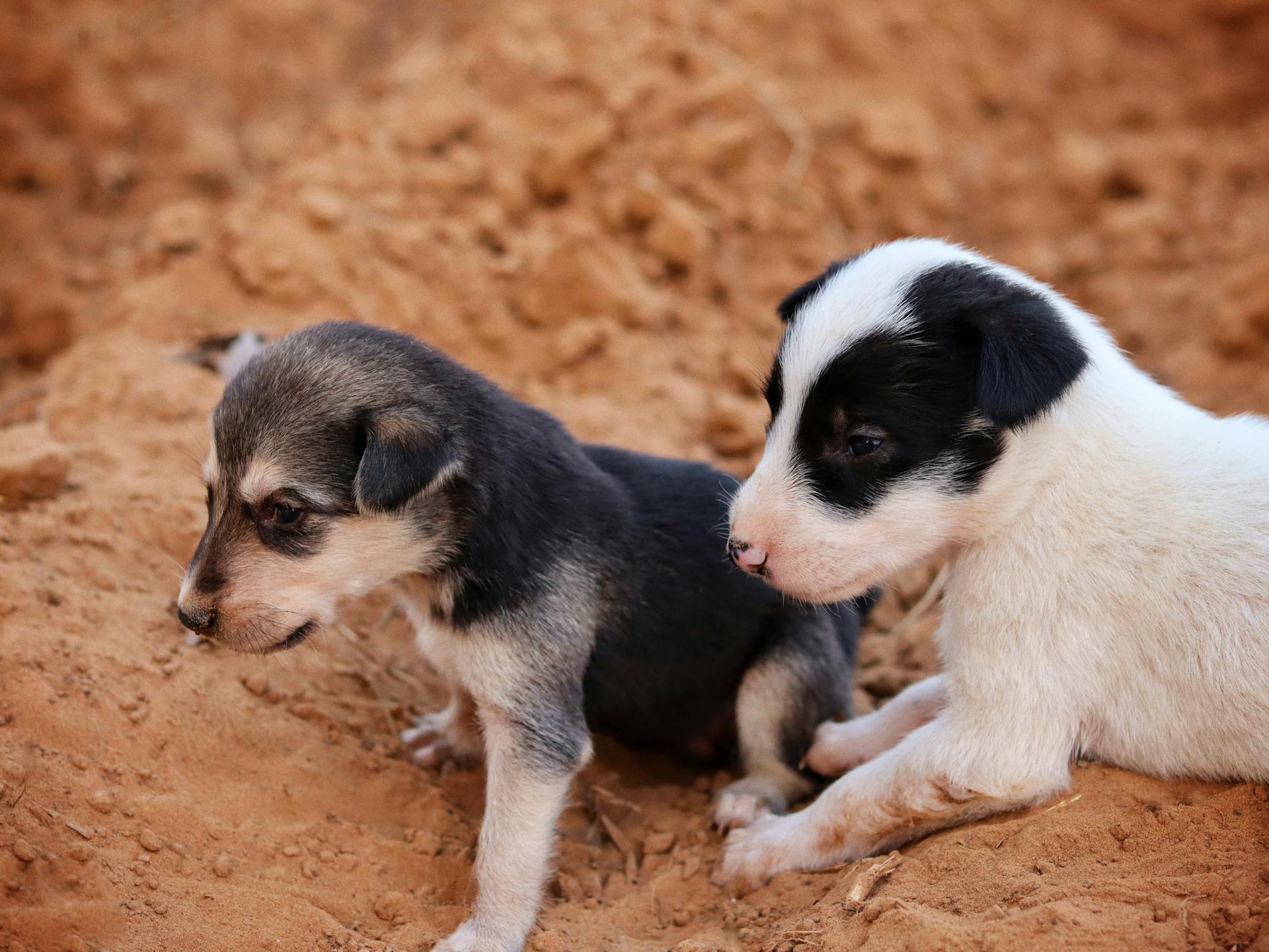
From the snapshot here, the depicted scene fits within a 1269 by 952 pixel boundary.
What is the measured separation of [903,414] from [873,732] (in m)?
1.71

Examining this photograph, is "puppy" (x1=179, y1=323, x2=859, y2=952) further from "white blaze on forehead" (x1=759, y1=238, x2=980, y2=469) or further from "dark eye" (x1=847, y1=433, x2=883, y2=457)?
"dark eye" (x1=847, y1=433, x2=883, y2=457)

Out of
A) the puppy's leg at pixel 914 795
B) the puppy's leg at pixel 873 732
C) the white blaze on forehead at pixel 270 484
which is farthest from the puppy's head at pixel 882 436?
the white blaze on forehead at pixel 270 484

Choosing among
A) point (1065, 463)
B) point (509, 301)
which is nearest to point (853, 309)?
point (1065, 463)

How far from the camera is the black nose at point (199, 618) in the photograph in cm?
408

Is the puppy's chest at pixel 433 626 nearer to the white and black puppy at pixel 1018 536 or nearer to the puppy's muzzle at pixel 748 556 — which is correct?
the puppy's muzzle at pixel 748 556

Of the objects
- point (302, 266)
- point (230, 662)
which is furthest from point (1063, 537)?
point (302, 266)

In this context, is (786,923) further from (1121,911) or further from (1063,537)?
(1063,537)

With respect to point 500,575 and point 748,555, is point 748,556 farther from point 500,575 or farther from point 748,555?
point 500,575

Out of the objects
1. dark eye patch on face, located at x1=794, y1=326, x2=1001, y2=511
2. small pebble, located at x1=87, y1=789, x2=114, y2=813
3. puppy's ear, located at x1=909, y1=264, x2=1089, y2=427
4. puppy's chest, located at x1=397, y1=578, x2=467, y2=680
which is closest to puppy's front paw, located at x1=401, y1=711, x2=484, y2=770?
puppy's chest, located at x1=397, y1=578, x2=467, y2=680

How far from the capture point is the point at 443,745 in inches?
207

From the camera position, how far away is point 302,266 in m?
7.86

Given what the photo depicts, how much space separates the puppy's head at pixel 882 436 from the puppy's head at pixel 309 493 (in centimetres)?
120

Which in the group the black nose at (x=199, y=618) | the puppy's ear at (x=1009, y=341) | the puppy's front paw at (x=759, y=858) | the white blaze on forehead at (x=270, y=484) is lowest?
the puppy's front paw at (x=759, y=858)

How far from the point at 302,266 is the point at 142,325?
3.76ft
